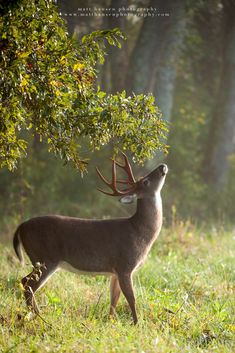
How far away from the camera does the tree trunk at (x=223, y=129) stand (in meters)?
14.7

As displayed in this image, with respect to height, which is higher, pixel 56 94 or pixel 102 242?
pixel 56 94

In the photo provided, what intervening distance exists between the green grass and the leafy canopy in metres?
1.35

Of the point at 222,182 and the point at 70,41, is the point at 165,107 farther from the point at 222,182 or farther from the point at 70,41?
the point at 70,41

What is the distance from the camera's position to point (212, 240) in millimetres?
10211

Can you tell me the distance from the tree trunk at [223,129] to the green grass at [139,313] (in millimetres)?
6524

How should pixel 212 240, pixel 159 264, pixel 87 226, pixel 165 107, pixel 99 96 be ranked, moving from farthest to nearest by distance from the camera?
pixel 165 107, pixel 212 240, pixel 159 264, pixel 87 226, pixel 99 96

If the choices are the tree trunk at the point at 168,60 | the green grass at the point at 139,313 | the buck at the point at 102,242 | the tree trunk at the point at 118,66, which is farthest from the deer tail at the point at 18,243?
the tree trunk at the point at 118,66

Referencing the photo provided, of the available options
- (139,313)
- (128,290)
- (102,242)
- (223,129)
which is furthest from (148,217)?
(223,129)

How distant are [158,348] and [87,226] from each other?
174 centimetres

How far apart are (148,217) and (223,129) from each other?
29.9 feet

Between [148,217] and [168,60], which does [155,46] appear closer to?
[168,60]

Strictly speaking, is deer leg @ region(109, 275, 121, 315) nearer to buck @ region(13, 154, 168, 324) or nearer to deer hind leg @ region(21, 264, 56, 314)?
buck @ region(13, 154, 168, 324)

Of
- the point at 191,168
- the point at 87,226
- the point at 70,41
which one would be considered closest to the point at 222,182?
the point at 191,168

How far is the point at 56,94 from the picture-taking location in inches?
211
